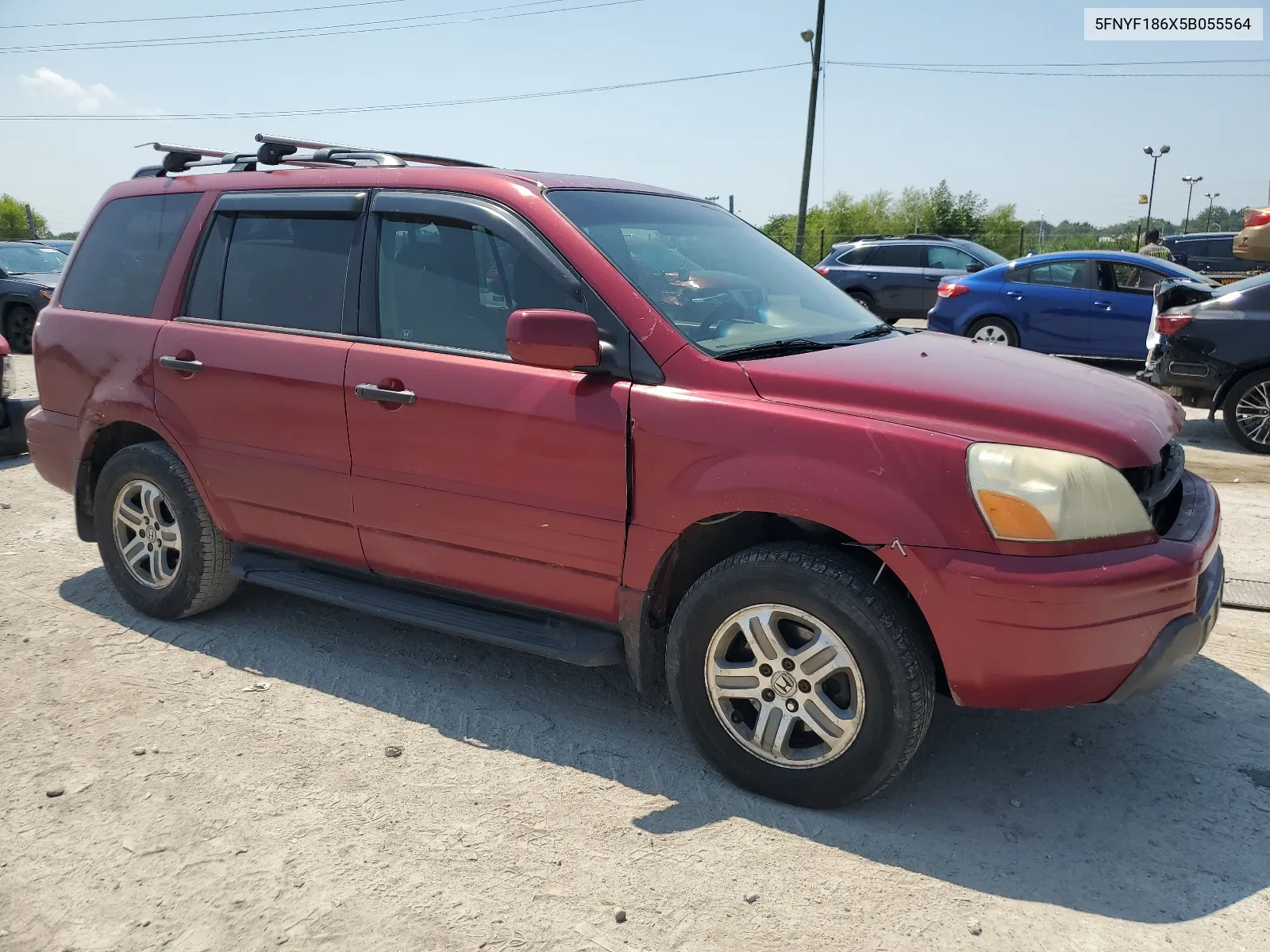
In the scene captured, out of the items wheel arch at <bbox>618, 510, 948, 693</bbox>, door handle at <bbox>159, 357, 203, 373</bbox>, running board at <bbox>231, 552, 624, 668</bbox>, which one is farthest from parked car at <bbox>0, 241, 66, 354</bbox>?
wheel arch at <bbox>618, 510, 948, 693</bbox>

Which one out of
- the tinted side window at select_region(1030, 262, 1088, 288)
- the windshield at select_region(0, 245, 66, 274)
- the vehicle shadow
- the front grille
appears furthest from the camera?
the windshield at select_region(0, 245, 66, 274)

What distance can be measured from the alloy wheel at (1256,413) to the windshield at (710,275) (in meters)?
5.42

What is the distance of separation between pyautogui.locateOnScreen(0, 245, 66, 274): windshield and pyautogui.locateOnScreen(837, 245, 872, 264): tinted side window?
12.0 m

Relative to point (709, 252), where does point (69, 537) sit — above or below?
below

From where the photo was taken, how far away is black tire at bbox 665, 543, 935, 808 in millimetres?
2799

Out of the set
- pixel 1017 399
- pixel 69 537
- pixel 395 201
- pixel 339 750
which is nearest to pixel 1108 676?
pixel 1017 399

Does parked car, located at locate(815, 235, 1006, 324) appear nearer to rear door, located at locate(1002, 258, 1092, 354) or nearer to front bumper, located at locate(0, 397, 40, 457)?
rear door, located at locate(1002, 258, 1092, 354)

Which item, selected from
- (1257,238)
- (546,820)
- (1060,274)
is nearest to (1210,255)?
(1060,274)

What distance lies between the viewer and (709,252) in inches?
150

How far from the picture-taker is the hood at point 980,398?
2.79 meters

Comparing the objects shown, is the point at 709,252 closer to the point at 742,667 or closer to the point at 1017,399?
the point at 1017,399

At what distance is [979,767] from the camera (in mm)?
3295

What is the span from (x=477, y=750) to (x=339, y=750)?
18.4 inches

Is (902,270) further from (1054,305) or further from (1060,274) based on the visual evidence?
(1054,305)
